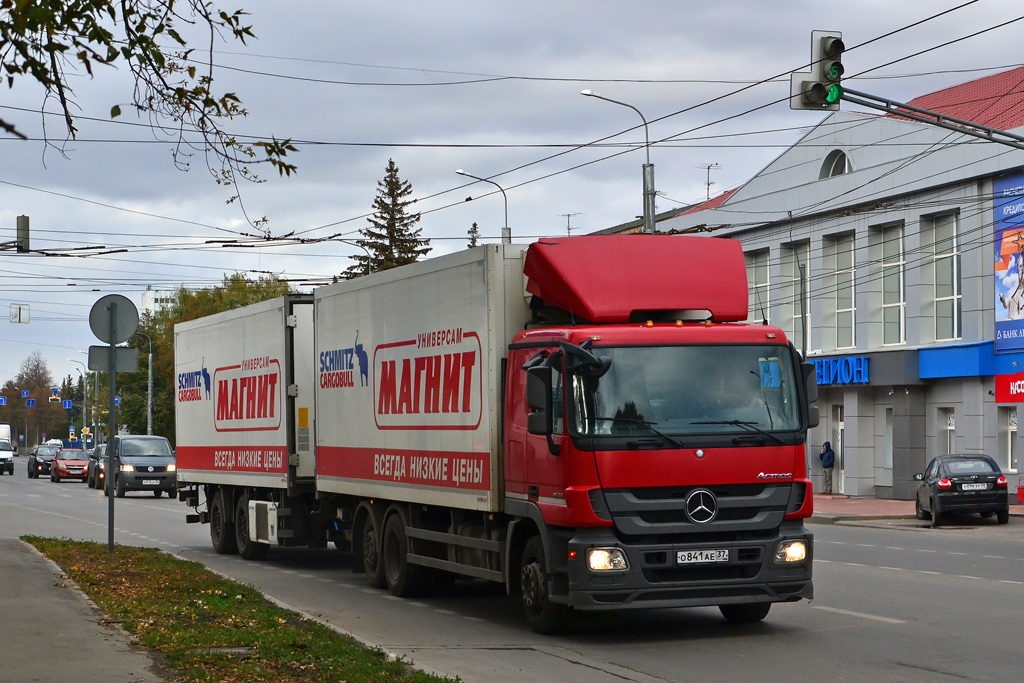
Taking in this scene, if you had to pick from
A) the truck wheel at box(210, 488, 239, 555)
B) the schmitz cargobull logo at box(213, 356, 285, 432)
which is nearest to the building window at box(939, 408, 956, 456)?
the truck wheel at box(210, 488, 239, 555)

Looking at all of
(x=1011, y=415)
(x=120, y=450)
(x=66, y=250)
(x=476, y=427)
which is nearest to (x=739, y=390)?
(x=476, y=427)

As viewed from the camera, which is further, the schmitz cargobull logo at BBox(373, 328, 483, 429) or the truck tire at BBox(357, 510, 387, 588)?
the truck tire at BBox(357, 510, 387, 588)

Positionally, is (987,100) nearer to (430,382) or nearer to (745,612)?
(430,382)

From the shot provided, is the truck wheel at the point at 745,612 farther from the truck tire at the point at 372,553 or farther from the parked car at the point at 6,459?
the parked car at the point at 6,459

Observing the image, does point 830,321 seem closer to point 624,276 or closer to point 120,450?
point 120,450

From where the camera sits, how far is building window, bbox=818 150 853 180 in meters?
44.9

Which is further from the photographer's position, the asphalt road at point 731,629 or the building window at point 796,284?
the building window at point 796,284

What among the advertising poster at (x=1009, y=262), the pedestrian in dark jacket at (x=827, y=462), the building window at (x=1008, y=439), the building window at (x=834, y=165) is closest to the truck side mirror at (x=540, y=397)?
the advertising poster at (x=1009, y=262)

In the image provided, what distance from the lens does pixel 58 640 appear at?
9.94 meters

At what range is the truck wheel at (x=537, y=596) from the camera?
37.3ft

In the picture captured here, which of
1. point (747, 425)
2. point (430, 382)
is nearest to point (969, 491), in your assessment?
point (430, 382)

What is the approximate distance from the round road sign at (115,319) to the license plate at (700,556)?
29.4 ft

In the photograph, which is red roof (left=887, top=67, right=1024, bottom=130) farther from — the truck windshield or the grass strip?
the grass strip

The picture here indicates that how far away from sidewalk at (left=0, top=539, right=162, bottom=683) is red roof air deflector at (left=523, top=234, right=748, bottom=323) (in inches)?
173
